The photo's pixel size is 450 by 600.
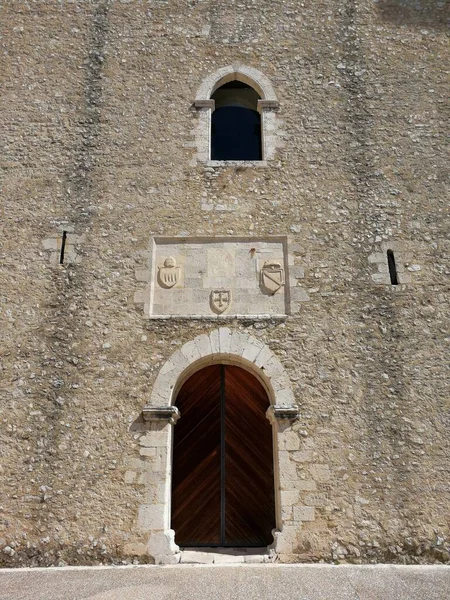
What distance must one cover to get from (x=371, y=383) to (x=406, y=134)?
3.46 metres

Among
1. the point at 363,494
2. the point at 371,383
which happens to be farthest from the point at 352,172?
the point at 363,494

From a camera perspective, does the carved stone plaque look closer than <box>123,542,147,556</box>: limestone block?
No

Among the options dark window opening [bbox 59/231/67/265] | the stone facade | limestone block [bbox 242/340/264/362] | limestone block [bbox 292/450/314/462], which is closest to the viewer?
the stone facade

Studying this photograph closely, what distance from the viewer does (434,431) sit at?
5.75m

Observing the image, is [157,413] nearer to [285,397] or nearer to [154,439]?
[154,439]

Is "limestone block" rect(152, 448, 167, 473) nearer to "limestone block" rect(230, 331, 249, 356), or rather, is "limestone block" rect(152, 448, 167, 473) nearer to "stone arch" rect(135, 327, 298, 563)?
"stone arch" rect(135, 327, 298, 563)

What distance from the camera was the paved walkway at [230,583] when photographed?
13.5 feet

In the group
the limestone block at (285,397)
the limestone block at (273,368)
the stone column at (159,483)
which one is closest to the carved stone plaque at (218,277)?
the limestone block at (273,368)

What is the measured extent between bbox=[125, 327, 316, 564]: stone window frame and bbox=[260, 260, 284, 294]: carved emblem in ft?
2.17

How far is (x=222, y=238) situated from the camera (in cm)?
659

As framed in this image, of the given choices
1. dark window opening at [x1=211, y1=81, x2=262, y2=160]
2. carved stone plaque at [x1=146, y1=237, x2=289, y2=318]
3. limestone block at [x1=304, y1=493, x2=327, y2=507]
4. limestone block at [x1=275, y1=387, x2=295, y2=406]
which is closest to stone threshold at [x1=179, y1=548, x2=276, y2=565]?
limestone block at [x1=304, y1=493, x2=327, y2=507]

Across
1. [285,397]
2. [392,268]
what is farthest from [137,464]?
[392,268]

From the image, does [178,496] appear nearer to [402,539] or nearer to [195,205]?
[402,539]

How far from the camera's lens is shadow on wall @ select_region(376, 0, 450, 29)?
308 inches
